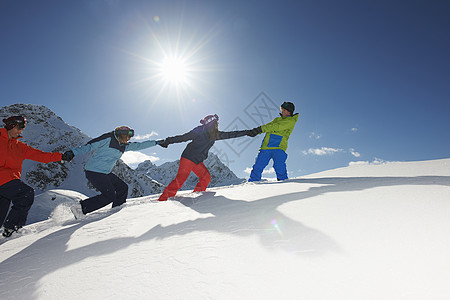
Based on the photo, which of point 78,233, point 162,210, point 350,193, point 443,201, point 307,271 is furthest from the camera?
point 162,210

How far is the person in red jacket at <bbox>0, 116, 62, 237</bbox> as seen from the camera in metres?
3.29

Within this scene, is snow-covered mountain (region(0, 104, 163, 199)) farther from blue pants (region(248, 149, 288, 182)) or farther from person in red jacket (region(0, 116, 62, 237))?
blue pants (region(248, 149, 288, 182))

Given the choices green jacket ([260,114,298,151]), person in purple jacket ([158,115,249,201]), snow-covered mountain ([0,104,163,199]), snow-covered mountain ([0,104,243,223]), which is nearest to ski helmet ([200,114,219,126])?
person in purple jacket ([158,115,249,201])

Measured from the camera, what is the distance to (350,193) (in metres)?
2.27

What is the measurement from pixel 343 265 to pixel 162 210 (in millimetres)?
2366

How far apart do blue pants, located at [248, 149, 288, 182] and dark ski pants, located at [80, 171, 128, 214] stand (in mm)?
3075

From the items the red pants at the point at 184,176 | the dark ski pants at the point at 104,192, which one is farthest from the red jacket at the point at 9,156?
the red pants at the point at 184,176

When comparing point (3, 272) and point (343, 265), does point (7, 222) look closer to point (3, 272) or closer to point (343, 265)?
point (3, 272)

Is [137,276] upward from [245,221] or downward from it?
downward

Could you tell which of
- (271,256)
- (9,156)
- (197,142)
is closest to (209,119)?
(197,142)

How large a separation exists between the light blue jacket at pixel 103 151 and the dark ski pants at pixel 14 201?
933mm

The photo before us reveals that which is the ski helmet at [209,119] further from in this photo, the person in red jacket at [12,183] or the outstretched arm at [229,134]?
the person in red jacket at [12,183]

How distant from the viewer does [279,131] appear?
542 centimetres

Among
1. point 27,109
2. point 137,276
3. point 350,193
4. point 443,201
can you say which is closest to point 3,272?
point 137,276
